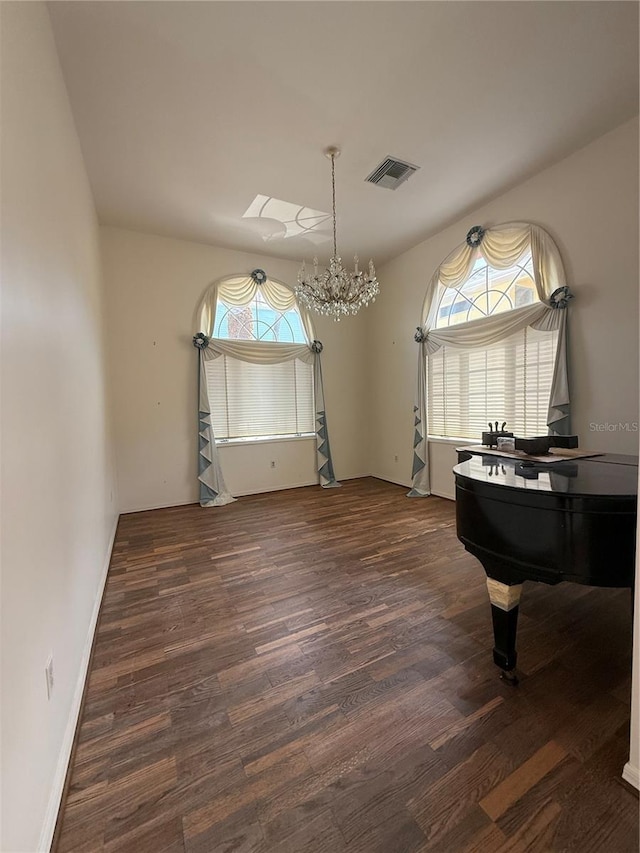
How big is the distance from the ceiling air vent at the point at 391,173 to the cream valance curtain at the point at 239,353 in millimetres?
2195

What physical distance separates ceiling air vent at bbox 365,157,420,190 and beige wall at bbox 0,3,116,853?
244 cm

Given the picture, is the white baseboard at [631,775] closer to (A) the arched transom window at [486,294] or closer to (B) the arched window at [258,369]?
(A) the arched transom window at [486,294]

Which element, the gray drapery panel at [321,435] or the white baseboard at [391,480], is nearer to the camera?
the white baseboard at [391,480]

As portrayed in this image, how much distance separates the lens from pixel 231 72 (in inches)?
87.4

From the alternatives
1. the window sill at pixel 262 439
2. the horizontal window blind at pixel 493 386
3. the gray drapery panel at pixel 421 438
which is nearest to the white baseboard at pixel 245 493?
the window sill at pixel 262 439

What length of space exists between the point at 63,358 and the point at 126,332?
2.91 m

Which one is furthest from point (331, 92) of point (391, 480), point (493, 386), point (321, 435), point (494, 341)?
point (391, 480)

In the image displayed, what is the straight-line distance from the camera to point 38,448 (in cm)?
128

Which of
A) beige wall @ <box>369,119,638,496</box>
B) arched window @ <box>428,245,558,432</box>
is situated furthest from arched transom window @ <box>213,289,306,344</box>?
beige wall @ <box>369,119,638,496</box>

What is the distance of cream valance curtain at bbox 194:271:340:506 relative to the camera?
466 centimetres

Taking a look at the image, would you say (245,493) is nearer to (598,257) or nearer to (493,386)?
(493,386)

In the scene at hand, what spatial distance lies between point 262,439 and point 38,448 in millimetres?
3928

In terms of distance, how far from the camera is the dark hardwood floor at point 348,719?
109 centimetres

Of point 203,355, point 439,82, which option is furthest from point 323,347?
point 439,82
